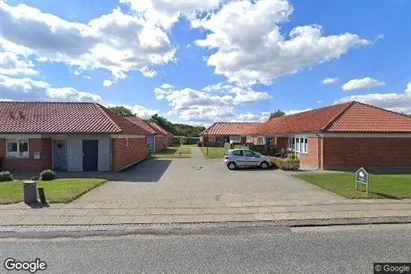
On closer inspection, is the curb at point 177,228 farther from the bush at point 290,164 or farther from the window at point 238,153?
the window at point 238,153

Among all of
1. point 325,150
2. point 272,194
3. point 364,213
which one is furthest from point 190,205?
point 325,150

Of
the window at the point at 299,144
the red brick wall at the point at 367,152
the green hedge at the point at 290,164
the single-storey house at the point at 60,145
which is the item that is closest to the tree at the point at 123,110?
the window at the point at 299,144

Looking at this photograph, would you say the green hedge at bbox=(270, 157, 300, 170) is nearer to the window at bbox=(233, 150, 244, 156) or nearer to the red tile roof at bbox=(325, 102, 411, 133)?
the window at bbox=(233, 150, 244, 156)

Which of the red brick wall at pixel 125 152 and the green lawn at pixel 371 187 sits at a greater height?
the red brick wall at pixel 125 152

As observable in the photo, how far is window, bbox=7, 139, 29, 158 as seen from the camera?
737 inches

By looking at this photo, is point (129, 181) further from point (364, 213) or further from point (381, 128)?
point (381, 128)

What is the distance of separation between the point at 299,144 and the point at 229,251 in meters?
20.8

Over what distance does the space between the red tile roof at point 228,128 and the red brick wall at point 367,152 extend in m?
36.9

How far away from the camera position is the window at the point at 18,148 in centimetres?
Result: 1872

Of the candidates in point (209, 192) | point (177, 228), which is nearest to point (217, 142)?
point (209, 192)

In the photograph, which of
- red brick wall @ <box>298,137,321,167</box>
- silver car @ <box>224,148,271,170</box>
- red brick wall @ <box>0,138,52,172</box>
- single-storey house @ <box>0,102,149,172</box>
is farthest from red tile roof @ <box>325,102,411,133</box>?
red brick wall @ <box>0,138,52,172</box>

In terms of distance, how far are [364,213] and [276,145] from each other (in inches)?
951

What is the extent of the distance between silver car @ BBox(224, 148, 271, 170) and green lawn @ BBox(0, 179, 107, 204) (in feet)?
30.8

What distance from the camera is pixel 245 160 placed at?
2119 cm
